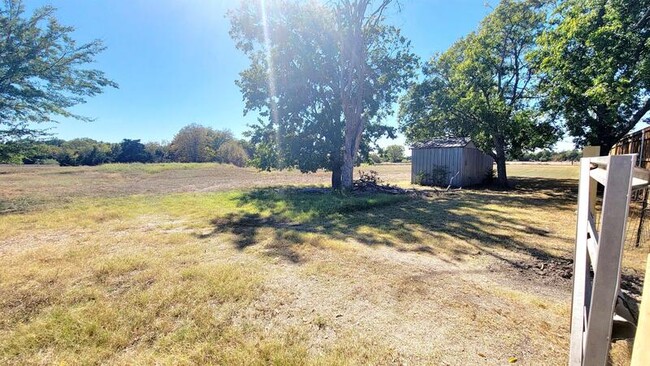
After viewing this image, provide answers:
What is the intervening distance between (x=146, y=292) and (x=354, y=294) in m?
2.45

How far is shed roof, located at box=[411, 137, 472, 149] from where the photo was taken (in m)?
15.6

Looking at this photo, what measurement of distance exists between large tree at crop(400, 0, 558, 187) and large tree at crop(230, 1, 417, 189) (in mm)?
3382

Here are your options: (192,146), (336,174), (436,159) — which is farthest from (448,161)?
(192,146)

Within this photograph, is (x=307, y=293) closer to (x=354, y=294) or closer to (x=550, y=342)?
(x=354, y=294)

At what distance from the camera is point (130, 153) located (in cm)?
5088

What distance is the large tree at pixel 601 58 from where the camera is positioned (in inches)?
321

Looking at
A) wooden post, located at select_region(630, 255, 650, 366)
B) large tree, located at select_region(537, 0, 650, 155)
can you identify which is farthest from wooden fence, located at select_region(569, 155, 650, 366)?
large tree, located at select_region(537, 0, 650, 155)

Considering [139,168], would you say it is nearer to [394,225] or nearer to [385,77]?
[385,77]

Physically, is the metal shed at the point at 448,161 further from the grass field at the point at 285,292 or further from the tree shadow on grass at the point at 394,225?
the grass field at the point at 285,292

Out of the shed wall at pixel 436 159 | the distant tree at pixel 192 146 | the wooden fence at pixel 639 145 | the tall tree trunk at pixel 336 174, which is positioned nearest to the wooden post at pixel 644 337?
the wooden fence at pixel 639 145

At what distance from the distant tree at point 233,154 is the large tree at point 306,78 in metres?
32.7

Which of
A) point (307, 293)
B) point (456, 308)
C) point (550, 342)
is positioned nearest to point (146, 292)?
point (307, 293)

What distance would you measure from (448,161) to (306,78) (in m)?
9.12

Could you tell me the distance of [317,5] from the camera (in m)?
11.5
